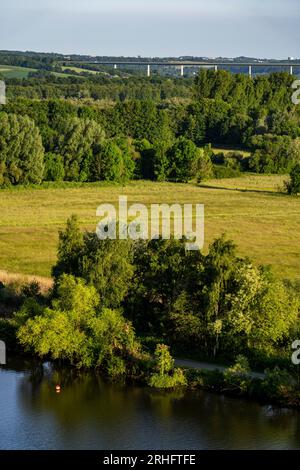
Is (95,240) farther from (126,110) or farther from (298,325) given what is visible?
(126,110)

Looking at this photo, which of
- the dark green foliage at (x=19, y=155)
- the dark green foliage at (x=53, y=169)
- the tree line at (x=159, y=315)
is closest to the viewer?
the tree line at (x=159, y=315)

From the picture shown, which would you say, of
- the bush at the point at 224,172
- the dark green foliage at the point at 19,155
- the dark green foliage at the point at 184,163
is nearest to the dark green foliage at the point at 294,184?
the dark green foliage at the point at 184,163

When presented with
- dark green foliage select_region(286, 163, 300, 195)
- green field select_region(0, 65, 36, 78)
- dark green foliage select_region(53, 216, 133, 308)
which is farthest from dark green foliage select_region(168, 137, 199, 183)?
green field select_region(0, 65, 36, 78)

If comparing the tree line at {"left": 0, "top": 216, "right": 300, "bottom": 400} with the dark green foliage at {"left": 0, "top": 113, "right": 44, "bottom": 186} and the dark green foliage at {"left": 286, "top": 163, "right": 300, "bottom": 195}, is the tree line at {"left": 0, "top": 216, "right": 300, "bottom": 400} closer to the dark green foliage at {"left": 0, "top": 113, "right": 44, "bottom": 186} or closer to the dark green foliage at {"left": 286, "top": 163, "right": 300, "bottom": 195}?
the dark green foliage at {"left": 286, "top": 163, "right": 300, "bottom": 195}

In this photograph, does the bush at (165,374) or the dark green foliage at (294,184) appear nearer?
the bush at (165,374)

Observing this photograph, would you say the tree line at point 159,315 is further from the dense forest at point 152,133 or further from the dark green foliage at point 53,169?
the dark green foliage at point 53,169

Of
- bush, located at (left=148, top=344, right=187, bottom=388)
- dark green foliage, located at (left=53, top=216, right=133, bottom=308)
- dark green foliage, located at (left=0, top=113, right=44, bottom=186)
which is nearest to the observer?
bush, located at (left=148, top=344, right=187, bottom=388)
